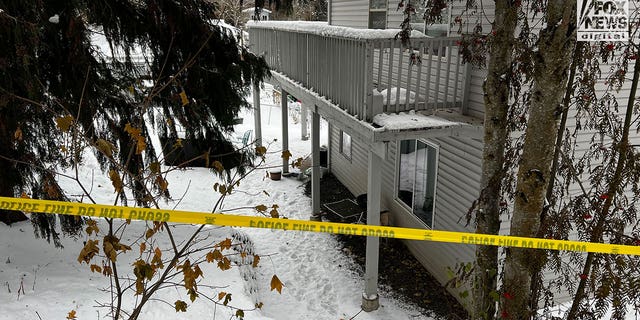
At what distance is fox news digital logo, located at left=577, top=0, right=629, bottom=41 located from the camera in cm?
275

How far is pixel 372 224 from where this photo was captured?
6.39m

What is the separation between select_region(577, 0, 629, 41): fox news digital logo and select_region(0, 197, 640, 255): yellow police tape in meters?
1.30

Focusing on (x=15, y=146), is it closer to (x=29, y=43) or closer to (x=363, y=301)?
(x=29, y=43)

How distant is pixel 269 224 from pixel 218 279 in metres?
3.12

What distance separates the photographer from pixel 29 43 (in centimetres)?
430

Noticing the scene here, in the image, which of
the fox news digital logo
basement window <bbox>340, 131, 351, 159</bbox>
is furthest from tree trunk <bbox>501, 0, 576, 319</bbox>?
basement window <bbox>340, 131, 351, 159</bbox>

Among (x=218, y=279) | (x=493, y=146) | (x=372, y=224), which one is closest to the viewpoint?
(x=493, y=146)

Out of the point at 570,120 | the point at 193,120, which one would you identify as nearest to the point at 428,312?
the point at 570,120

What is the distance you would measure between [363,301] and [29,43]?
17.1 feet

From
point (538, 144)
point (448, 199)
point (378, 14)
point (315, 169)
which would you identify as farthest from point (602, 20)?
point (315, 169)

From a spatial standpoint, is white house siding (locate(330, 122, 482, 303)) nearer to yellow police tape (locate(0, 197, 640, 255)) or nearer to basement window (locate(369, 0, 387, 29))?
basement window (locate(369, 0, 387, 29))

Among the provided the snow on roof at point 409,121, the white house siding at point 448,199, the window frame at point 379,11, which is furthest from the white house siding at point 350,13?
the snow on roof at point 409,121

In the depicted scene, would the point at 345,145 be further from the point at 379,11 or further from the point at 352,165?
the point at 379,11

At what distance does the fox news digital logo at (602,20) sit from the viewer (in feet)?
9.01
